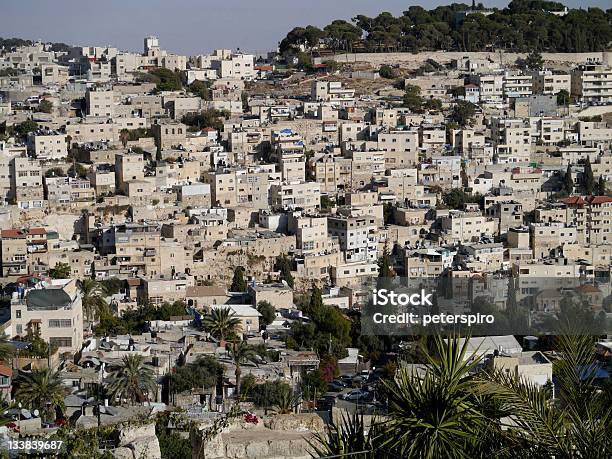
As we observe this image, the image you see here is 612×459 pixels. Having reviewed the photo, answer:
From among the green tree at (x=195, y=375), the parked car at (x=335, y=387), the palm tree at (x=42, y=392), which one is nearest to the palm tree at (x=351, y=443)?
the palm tree at (x=42, y=392)

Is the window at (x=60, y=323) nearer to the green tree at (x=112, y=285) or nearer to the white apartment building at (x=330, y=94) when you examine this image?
the green tree at (x=112, y=285)

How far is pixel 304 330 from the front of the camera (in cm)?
1435

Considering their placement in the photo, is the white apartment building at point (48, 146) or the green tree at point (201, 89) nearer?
the white apartment building at point (48, 146)

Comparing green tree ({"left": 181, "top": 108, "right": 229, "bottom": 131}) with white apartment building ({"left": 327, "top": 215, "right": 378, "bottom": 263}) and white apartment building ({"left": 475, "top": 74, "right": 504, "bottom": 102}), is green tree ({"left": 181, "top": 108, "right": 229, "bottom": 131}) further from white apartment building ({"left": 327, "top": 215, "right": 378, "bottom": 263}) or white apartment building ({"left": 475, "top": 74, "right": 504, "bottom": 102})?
white apartment building ({"left": 475, "top": 74, "right": 504, "bottom": 102})

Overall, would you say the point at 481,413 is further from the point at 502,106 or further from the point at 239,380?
the point at 502,106

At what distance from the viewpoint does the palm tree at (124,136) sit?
2250cm

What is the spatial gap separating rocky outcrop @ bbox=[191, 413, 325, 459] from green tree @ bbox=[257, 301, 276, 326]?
8.89 meters

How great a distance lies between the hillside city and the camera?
18.1ft

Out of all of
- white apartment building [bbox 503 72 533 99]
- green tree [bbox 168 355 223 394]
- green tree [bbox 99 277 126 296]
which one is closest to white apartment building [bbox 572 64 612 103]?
white apartment building [bbox 503 72 533 99]

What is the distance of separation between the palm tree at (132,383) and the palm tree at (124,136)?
38.4 feet

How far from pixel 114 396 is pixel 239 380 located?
1.35m

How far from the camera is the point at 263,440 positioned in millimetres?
5867

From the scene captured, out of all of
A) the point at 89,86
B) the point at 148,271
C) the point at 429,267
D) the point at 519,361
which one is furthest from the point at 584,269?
the point at 89,86

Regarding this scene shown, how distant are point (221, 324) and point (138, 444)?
7.92 m
